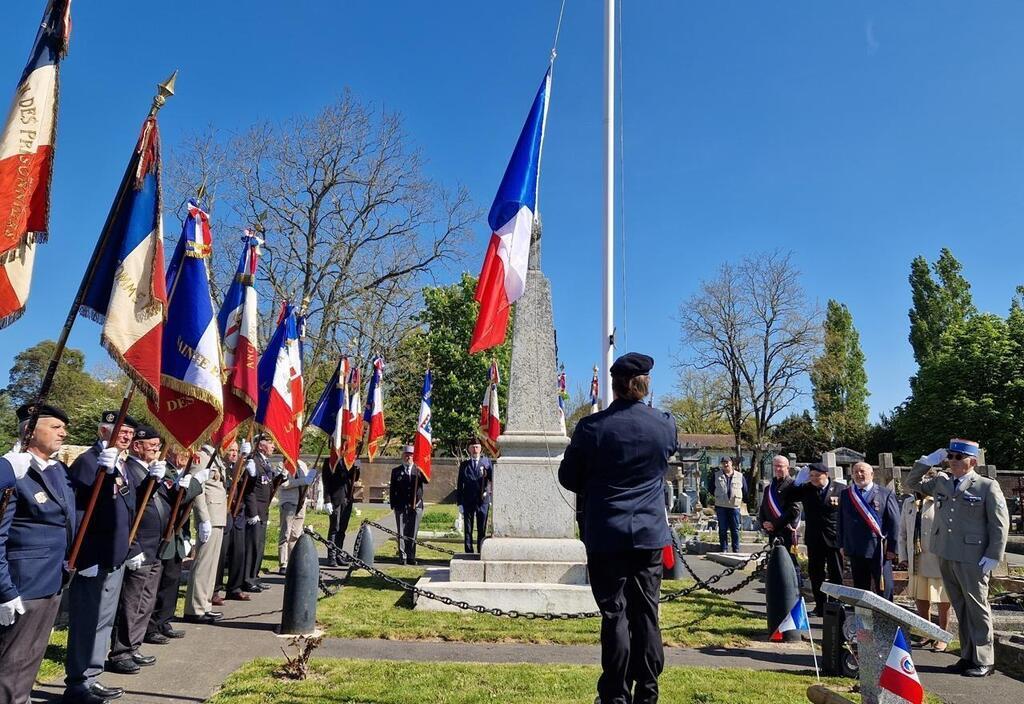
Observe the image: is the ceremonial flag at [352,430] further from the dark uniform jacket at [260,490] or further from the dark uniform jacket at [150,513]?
the dark uniform jacket at [150,513]

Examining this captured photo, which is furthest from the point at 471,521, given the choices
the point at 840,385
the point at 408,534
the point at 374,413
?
the point at 840,385

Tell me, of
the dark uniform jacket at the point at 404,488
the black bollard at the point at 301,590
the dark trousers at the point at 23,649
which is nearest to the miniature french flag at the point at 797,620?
the black bollard at the point at 301,590

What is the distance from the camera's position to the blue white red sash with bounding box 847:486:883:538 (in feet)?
24.7

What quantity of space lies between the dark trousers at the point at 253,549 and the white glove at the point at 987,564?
8.27 metres

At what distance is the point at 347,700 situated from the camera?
518cm

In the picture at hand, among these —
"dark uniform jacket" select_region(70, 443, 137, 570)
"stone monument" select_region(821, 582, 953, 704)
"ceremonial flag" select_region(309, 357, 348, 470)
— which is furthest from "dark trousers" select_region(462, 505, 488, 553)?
"stone monument" select_region(821, 582, 953, 704)

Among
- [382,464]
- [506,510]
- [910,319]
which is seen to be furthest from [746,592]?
[910,319]

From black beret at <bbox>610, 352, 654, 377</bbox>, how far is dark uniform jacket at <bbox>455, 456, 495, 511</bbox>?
10341mm

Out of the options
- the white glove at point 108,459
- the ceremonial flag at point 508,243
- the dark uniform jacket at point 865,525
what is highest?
the ceremonial flag at point 508,243

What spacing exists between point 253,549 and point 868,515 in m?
7.77

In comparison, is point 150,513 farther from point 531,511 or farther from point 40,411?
point 531,511

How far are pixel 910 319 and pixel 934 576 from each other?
54630 mm

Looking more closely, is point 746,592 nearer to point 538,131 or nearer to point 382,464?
point 538,131

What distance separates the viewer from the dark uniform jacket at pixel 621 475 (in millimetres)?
4184
